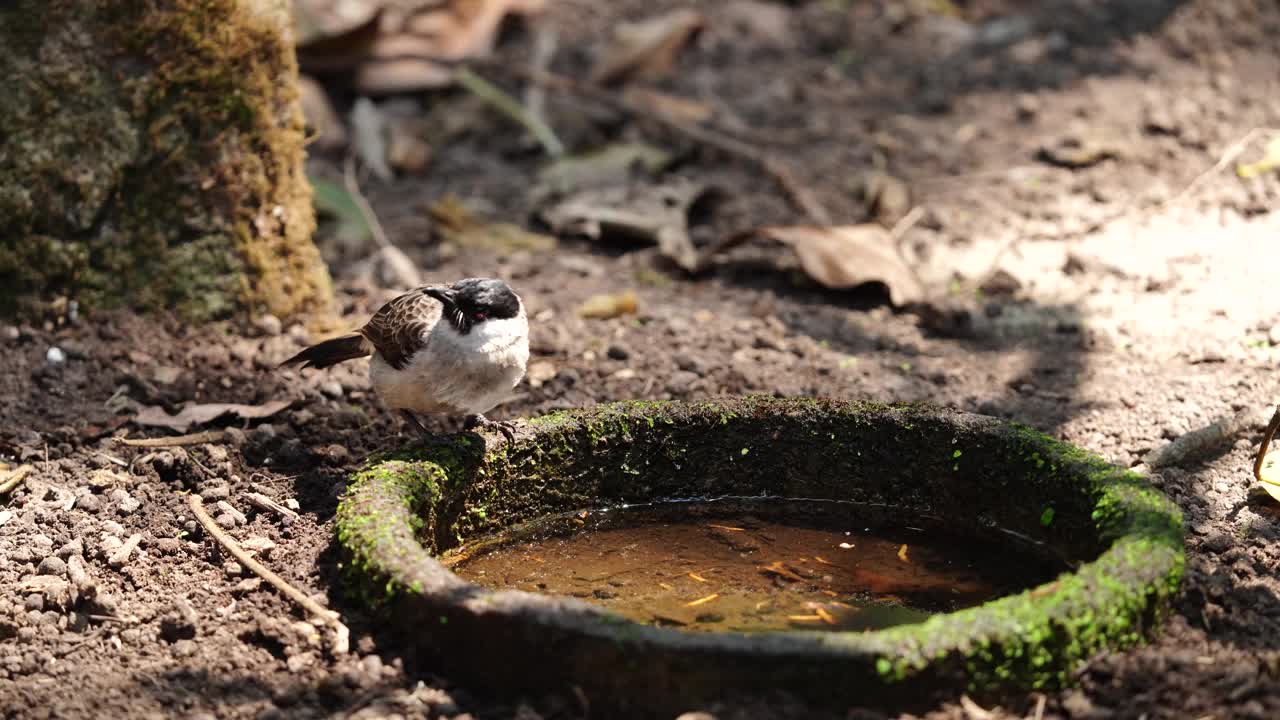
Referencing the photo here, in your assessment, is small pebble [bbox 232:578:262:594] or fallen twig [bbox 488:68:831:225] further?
fallen twig [bbox 488:68:831:225]

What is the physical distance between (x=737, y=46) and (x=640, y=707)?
7.20 meters

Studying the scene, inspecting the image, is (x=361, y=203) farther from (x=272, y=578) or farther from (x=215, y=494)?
(x=272, y=578)

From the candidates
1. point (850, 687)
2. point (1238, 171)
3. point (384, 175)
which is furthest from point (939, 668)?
point (384, 175)

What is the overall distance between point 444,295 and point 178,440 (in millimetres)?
1176

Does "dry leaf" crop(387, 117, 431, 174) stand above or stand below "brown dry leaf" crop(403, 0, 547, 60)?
below

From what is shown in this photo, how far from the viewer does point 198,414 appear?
5090 millimetres

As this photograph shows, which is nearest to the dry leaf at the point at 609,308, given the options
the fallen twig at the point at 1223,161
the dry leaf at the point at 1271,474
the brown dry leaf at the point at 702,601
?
the brown dry leaf at the point at 702,601

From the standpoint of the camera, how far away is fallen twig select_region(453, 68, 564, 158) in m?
8.23

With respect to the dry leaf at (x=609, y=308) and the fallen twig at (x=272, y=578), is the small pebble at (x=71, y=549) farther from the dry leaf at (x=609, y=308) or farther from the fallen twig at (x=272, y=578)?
the dry leaf at (x=609, y=308)

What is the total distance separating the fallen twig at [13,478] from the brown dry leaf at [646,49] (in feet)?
17.3

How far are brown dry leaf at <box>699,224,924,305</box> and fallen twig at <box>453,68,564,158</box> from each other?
190cm

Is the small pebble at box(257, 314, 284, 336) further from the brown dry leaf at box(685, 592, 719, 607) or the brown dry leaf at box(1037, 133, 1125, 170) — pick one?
the brown dry leaf at box(1037, 133, 1125, 170)

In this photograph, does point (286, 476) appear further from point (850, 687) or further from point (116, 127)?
point (850, 687)

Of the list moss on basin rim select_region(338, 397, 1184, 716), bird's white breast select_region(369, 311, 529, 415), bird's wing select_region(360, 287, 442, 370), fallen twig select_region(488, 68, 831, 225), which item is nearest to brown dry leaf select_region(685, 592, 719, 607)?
moss on basin rim select_region(338, 397, 1184, 716)
